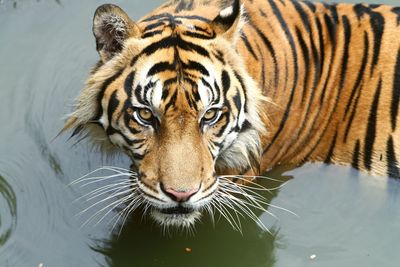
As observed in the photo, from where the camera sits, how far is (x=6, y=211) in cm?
390

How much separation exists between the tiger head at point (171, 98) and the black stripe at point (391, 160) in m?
0.90

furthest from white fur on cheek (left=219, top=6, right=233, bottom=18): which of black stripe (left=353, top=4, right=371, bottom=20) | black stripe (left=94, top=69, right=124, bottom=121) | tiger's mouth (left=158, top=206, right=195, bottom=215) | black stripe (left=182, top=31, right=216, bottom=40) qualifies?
black stripe (left=353, top=4, right=371, bottom=20)

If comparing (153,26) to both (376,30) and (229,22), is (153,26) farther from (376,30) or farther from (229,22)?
(376,30)

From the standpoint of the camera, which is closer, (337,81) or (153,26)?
(153,26)

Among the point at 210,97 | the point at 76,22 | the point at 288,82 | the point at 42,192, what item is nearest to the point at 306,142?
the point at 288,82

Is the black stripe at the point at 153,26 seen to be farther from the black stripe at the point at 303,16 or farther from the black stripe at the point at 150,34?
the black stripe at the point at 303,16

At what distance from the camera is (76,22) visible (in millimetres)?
4906

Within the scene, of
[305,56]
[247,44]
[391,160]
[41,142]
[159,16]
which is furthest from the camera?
[41,142]

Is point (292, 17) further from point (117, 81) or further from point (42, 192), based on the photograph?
point (42, 192)

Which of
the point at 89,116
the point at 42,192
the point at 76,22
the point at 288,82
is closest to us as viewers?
the point at 89,116

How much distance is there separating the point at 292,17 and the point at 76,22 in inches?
68.5

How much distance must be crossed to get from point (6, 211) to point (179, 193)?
4.34 feet

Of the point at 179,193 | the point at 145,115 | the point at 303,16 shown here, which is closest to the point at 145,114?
the point at 145,115

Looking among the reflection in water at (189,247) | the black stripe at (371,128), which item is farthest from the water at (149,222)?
the black stripe at (371,128)
